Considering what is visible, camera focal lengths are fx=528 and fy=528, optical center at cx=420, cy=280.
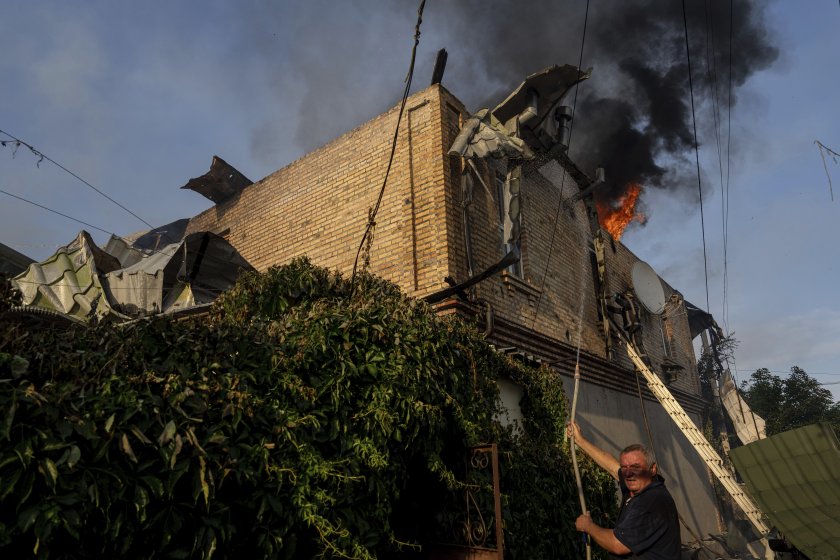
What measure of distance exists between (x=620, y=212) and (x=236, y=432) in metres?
15.3

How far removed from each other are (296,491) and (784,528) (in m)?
4.96

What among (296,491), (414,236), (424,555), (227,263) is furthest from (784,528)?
(227,263)

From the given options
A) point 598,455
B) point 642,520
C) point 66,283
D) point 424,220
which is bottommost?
point 642,520

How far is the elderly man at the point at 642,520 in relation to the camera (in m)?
3.59

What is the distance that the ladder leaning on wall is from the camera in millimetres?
10859

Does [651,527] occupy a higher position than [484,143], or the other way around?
[484,143]

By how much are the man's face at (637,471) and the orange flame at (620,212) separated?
41.4 feet

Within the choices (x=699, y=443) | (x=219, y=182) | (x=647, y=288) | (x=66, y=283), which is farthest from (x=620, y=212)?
(x=66, y=283)

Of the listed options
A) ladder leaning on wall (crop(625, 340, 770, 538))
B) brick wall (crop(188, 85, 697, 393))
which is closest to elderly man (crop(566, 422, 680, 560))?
brick wall (crop(188, 85, 697, 393))

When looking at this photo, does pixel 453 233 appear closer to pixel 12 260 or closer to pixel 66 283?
pixel 66 283

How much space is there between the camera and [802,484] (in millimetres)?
5414

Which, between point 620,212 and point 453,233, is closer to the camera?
point 453,233

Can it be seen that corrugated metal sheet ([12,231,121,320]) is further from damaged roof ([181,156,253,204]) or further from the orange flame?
the orange flame

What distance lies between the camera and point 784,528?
17.5ft
